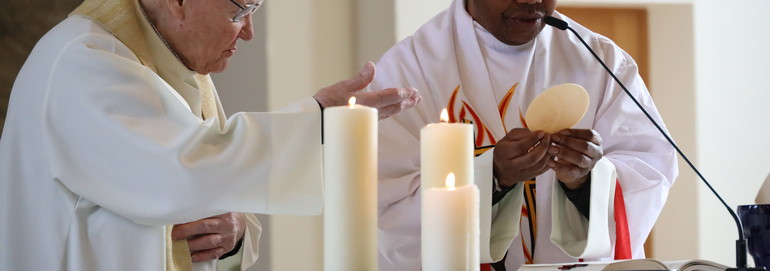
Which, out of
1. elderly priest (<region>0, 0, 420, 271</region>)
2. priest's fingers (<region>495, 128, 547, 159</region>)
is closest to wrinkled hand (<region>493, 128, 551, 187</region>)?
priest's fingers (<region>495, 128, 547, 159</region>)

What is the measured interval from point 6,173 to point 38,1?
2203mm

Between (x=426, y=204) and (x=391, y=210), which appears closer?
(x=426, y=204)

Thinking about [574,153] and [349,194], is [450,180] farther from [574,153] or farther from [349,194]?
[574,153]

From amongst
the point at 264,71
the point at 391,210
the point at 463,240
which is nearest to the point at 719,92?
the point at 264,71

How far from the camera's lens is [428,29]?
4.32m

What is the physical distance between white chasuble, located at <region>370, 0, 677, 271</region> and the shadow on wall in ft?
4.97

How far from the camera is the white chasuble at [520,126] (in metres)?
3.46

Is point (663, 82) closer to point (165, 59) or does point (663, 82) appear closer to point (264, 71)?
point (264, 71)

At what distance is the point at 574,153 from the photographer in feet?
10.6

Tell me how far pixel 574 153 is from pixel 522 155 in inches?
6.0

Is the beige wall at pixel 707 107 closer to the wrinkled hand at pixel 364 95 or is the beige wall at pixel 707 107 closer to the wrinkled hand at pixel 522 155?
the wrinkled hand at pixel 522 155

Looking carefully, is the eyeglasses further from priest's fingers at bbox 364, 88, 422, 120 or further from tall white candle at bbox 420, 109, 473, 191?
tall white candle at bbox 420, 109, 473, 191

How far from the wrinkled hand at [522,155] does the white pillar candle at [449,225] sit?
1.61m

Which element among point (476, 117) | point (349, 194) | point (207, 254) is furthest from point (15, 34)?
point (349, 194)
